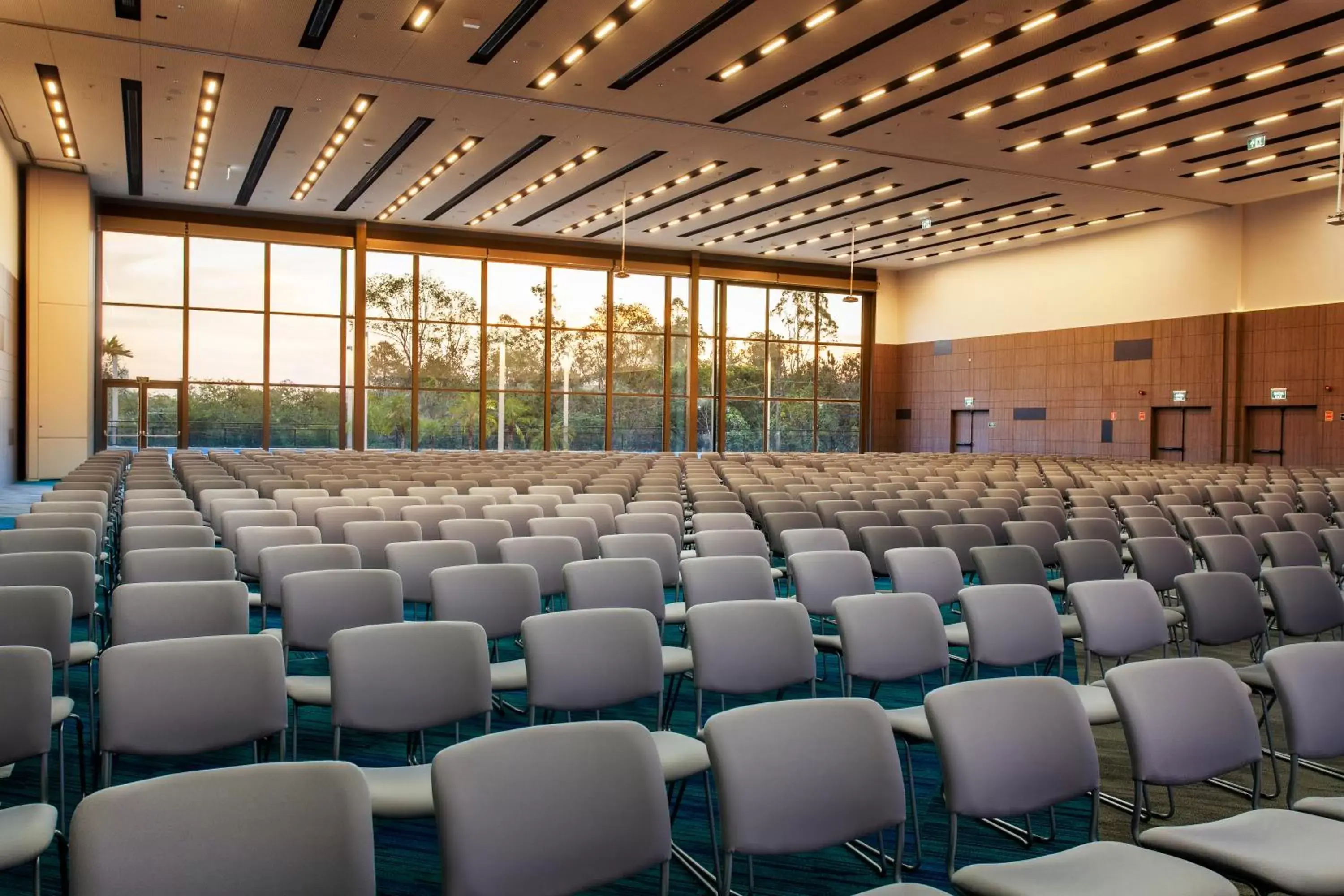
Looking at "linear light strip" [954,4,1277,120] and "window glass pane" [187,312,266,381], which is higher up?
"linear light strip" [954,4,1277,120]

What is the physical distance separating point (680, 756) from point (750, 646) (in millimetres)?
821

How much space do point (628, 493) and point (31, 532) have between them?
5994mm

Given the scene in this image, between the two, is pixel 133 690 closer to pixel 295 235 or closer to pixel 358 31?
pixel 358 31

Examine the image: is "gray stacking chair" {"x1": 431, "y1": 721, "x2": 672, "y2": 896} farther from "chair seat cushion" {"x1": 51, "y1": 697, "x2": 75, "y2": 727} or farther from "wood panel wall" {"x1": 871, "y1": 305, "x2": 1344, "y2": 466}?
"wood panel wall" {"x1": 871, "y1": 305, "x2": 1344, "y2": 466}

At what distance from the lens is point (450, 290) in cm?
2570

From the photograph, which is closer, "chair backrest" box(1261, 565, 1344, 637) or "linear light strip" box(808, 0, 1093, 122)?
"chair backrest" box(1261, 565, 1344, 637)

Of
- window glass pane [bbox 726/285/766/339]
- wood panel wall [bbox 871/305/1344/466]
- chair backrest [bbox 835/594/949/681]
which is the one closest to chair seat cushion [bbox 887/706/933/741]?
chair backrest [bbox 835/594/949/681]

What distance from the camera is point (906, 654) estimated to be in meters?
4.46

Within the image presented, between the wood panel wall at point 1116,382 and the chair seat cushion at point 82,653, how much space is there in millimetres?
22233

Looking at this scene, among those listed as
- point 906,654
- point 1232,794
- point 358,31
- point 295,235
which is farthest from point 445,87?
point 1232,794

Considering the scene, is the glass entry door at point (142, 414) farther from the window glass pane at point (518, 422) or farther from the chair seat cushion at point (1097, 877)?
the chair seat cushion at point (1097, 877)

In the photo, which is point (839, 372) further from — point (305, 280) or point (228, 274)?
point (228, 274)

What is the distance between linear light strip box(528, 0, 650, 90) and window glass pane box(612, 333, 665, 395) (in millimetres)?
13134

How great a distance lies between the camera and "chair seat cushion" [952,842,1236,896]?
102 inches
